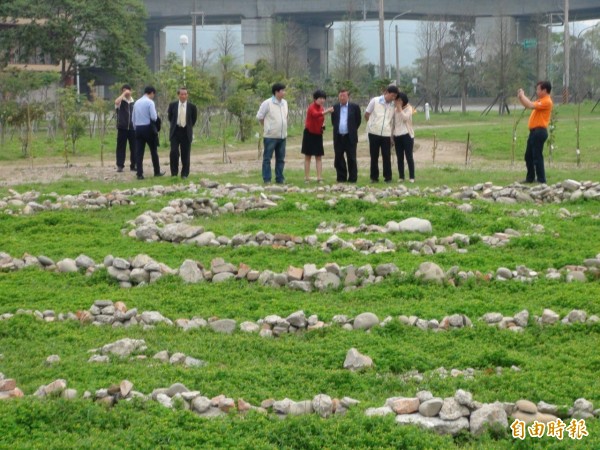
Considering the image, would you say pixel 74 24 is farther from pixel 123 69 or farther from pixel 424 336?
pixel 424 336

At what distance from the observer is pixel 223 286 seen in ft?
30.7

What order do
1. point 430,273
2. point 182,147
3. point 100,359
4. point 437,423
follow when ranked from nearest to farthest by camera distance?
point 437,423 → point 100,359 → point 430,273 → point 182,147

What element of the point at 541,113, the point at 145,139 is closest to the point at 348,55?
the point at 145,139

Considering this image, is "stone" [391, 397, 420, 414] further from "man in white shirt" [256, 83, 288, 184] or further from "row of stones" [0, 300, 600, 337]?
"man in white shirt" [256, 83, 288, 184]

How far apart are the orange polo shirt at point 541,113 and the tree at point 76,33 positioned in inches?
1362

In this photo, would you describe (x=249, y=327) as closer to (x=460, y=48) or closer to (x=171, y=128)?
(x=171, y=128)

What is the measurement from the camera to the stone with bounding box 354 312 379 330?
7938mm

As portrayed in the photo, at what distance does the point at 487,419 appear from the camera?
5871 mm

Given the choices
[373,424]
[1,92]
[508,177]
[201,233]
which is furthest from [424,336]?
[1,92]

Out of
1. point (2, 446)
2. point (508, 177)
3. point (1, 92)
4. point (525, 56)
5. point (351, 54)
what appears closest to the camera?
point (2, 446)

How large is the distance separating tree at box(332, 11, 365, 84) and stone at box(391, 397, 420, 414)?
1761 inches

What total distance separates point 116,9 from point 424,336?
4338 centimetres

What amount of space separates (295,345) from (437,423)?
189cm

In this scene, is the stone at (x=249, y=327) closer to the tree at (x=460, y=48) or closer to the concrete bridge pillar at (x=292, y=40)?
the concrete bridge pillar at (x=292, y=40)
